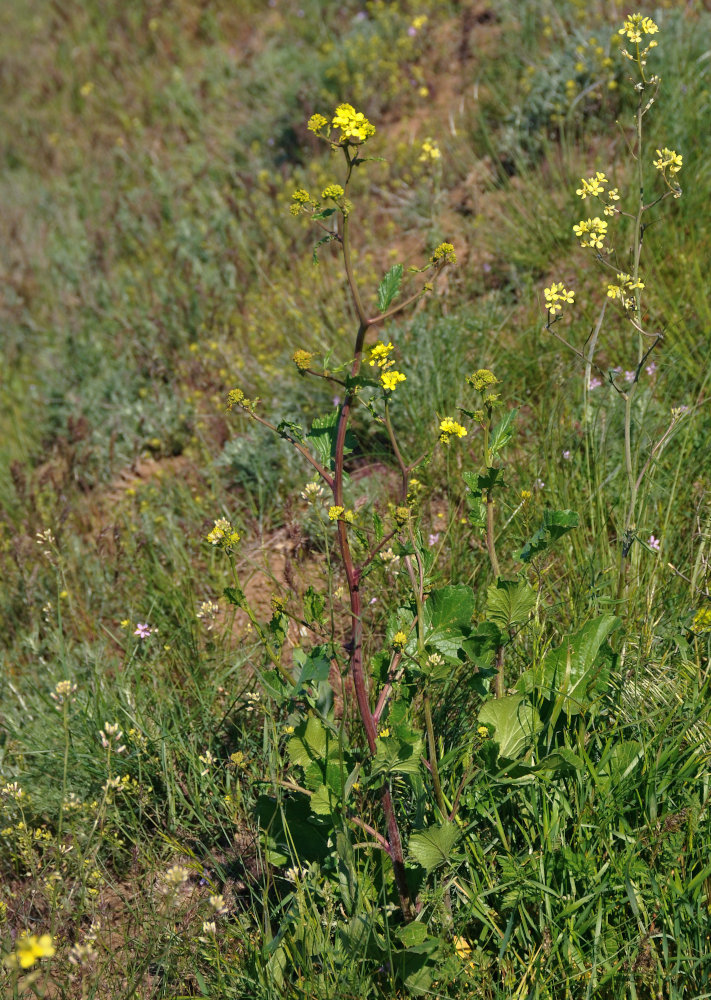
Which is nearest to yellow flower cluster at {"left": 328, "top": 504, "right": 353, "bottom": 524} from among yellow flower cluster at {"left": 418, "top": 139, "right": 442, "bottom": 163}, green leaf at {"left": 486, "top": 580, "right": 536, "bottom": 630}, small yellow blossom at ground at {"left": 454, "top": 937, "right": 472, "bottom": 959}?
green leaf at {"left": 486, "top": 580, "right": 536, "bottom": 630}

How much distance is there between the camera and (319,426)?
177 centimetres

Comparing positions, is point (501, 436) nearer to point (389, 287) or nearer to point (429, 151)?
point (389, 287)

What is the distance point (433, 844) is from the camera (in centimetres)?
174

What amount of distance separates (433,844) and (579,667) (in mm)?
557

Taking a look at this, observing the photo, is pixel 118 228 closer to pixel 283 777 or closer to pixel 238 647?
pixel 238 647

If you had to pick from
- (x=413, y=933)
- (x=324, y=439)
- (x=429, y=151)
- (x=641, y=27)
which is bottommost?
(x=413, y=933)

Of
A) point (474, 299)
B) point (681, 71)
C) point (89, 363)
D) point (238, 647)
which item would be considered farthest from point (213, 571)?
point (681, 71)

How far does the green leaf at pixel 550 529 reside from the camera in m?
1.80

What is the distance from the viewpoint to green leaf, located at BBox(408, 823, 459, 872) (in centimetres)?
173

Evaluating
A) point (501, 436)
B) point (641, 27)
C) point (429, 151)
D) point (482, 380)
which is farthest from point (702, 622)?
point (429, 151)

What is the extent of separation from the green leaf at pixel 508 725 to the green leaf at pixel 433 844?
0.24 m

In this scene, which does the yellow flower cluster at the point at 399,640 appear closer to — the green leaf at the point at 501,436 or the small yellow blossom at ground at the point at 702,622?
the green leaf at the point at 501,436

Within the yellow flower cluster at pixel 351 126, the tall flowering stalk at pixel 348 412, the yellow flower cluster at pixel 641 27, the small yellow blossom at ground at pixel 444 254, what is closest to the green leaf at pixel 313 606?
the tall flowering stalk at pixel 348 412

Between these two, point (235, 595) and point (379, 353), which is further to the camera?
point (235, 595)
